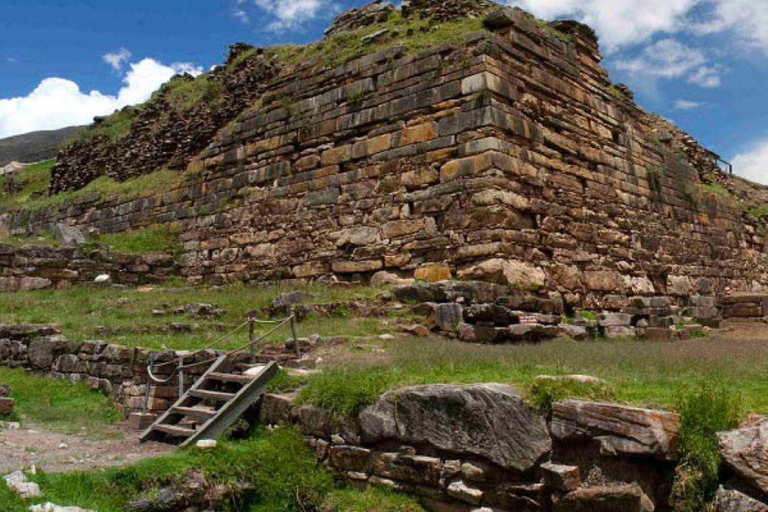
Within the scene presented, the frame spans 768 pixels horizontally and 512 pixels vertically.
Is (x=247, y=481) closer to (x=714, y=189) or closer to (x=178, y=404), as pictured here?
(x=178, y=404)

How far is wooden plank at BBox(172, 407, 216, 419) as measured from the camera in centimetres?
682

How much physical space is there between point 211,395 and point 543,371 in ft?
11.5

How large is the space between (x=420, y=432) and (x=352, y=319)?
185 inches

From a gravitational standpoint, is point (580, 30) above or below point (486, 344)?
above

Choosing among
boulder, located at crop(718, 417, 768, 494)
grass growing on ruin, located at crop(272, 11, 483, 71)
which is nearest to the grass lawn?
grass growing on ruin, located at crop(272, 11, 483, 71)

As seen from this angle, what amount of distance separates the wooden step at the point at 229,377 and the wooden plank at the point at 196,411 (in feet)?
1.34

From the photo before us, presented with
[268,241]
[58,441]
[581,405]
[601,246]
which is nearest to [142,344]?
[58,441]

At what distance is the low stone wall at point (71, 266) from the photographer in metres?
14.8

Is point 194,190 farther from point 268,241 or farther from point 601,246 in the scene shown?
point 601,246

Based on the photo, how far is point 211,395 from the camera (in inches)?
283

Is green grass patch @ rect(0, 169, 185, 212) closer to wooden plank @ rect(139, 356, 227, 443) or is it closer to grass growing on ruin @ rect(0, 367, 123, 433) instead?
grass growing on ruin @ rect(0, 367, 123, 433)

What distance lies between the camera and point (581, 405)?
4.70 metres

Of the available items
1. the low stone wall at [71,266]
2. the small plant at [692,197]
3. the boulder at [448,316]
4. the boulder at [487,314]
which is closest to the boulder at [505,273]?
the boulder at [487,314]

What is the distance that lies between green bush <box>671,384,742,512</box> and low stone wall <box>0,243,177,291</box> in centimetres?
1341
